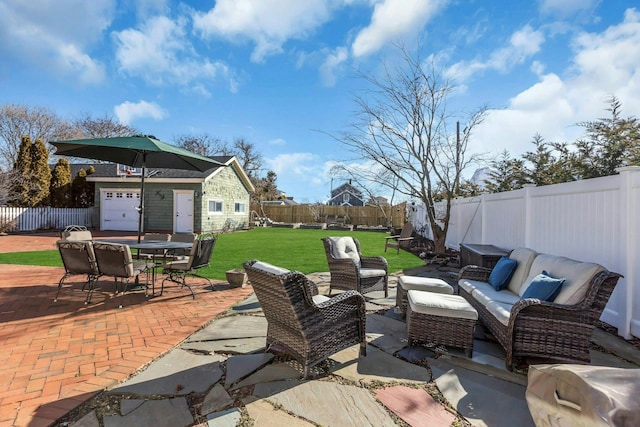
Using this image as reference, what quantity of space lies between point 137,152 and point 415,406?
5549mm

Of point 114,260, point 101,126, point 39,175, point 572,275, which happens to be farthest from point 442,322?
point 101,126

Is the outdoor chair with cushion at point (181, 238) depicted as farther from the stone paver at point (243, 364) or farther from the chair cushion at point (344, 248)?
the stone paver at point (243, 364)

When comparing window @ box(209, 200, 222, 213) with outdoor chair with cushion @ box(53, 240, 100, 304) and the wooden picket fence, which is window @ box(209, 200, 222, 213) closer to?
the wooden picket fence

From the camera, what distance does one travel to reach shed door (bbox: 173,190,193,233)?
16.8 meters

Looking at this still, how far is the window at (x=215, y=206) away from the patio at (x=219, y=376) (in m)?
13.7

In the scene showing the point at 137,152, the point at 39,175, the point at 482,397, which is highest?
the point at 39,175

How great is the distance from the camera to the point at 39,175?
16.7m

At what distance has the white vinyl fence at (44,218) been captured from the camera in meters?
15.1

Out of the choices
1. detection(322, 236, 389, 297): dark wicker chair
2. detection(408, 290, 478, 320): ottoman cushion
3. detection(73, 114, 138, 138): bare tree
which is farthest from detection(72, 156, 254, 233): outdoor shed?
detection(408, 290, 478, 320): ottoman cushion

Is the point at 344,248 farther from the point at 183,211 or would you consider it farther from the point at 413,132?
the point at 183,211

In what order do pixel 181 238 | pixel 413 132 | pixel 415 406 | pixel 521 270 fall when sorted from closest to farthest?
pixel 415 406, pixel 521 270, pixel 181 238, pixel 413 132

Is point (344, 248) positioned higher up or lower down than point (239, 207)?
lower down

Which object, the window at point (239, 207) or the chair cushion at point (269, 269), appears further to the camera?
the window at point (239, 207)

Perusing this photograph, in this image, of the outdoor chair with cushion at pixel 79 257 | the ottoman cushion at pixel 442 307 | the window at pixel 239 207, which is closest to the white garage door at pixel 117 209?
the window at pixel 239 207
